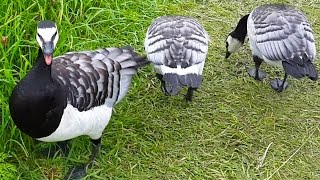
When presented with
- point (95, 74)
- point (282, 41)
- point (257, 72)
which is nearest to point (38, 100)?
point (95, 74)

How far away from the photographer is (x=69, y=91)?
3.50m

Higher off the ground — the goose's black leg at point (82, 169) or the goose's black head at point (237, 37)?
the goose's black head at point (237, 37)

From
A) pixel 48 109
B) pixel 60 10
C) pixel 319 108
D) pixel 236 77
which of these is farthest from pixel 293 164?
pixel 60 10

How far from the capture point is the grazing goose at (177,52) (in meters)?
4.05

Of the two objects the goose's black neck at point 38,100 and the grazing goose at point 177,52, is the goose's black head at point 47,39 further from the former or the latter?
the grazing goose at point 177,52

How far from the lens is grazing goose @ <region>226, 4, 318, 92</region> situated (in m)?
4.38

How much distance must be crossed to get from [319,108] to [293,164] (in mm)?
767

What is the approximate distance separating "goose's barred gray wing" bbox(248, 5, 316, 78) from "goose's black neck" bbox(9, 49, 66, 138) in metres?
1.85

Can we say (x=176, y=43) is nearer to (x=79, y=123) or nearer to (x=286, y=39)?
(x=286, y=39)

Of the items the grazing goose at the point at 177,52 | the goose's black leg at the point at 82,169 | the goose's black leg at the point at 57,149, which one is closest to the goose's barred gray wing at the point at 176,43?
the grazing goose at the point at 177,52

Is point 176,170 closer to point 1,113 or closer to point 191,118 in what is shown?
point 191,118

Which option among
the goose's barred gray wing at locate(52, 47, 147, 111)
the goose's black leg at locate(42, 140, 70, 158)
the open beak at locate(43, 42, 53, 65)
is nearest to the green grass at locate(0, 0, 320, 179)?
the goose's black leg at locate(42, 140, 70, 158)

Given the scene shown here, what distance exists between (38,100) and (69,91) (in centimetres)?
25

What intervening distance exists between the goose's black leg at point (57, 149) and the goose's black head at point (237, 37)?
1.84 metres
